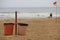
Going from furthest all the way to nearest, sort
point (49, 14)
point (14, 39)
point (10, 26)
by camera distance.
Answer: point (49, 14), point (14, 39), point (10, 26)

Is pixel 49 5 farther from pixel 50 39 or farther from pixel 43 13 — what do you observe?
pixel 50 39

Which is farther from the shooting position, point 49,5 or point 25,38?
point 49,5

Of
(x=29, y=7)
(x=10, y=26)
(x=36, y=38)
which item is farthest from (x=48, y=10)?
(x=10, y=26)

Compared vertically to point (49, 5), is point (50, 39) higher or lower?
lower

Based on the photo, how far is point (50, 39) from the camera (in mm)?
6512

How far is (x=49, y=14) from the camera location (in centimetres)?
2075

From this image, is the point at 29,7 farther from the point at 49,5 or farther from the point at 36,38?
the point at 36,38

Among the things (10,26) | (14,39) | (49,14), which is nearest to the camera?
(10,26)

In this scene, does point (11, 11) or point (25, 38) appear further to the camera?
point (11, 11)

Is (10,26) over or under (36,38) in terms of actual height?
over

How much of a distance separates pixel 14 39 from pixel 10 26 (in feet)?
4.05

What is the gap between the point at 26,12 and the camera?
2186cm

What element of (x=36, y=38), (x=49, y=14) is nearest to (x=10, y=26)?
(x=36, y=38)

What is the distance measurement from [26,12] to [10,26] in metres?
16.7
